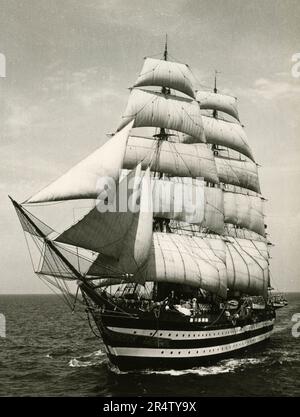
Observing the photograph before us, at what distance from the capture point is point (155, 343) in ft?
84.2

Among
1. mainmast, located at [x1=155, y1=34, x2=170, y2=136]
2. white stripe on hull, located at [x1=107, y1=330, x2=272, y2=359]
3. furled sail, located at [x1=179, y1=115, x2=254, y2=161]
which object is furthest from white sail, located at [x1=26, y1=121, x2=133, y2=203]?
furled sail, located at [x1=179, y1=115, x2=254, y2=161]

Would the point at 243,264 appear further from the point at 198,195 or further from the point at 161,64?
the point at 161,64

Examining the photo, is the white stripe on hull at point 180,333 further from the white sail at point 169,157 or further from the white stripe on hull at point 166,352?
the white sail at point 169,157

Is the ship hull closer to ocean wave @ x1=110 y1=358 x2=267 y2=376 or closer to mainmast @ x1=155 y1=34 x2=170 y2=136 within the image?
ocean wave @ x1=110 y1=358 x2=267 y2=376

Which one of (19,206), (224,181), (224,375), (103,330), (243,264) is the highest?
(224,181)

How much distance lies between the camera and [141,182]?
28.0 metres

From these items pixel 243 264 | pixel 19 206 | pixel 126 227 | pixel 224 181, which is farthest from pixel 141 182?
pixel 224 181

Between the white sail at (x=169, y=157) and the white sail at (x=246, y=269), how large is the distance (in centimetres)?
768

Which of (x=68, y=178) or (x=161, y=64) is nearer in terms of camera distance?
(x=68, y=178)

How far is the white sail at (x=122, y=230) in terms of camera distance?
78.2 feet

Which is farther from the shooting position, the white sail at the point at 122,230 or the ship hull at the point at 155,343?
the ship hull at the point at 155,343

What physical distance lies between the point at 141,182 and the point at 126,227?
3.90 meters

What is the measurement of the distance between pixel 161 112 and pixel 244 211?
16.4 metres

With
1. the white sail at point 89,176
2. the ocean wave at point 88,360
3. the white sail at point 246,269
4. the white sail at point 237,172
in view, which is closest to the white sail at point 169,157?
the white sail at point 246,269
